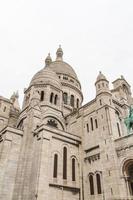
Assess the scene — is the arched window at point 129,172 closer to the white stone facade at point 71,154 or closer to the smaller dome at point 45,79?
the white stone facade at point 71,154

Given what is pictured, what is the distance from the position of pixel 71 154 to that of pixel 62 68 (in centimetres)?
2539

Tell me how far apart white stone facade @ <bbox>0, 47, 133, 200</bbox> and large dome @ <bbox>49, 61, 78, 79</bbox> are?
14.3 metres

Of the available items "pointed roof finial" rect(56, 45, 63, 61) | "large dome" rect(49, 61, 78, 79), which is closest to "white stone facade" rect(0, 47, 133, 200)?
"large dome" rect(49, 61, 78, 79)

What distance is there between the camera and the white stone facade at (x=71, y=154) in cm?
2089

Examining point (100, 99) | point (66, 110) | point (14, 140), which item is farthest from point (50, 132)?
point (66, 110)

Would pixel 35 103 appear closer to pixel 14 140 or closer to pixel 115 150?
pixel 14 140

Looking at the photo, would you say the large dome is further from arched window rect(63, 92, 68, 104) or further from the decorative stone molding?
the decorative stone molding

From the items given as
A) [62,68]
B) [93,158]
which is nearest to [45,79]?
[62,68]

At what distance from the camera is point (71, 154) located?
25562 millimetres

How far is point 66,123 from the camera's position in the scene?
32.2 metres

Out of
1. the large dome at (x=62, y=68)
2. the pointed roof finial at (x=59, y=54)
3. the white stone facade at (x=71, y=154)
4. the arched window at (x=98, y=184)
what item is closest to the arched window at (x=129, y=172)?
the white stone facade at (x=71, y=154)

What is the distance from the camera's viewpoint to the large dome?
45125 millimetres

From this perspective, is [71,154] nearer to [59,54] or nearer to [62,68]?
[62,68]

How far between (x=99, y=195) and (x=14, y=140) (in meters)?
12.1
